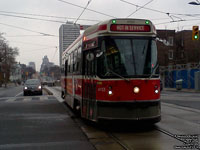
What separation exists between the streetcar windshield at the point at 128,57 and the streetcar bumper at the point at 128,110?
2.75 ft

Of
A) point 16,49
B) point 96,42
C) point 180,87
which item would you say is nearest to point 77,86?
point 96,42

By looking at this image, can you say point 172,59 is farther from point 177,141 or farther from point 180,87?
point 177,141

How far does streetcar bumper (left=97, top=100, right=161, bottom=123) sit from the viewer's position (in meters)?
8.48

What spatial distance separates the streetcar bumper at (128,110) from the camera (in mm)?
8484

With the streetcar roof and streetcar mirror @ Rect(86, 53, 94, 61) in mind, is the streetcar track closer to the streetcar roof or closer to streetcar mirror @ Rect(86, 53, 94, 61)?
streetcar mirror @ Rect(86, 53, 94, 61)

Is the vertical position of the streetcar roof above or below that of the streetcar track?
above

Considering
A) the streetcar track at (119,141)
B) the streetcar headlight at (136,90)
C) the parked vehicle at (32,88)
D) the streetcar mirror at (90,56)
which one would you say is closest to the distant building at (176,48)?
the parked vehicle at (32,88)

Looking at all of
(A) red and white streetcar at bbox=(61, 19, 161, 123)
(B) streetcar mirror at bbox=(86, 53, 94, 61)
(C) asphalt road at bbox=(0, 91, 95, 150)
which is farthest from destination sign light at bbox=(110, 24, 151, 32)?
(C) asphalt road at bbox=(0, 91, 95, 150)

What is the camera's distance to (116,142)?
24.8 ft

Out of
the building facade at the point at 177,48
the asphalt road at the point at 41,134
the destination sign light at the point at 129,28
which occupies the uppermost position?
the building facade at the point at 177,48

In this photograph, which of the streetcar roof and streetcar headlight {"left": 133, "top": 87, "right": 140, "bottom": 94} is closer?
streetcar headlight {"left": 133, "top": 87, "right": 140, "bottom": 94}

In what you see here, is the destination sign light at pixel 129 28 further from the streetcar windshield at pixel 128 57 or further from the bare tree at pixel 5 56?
the bare tree at pixel 5 56

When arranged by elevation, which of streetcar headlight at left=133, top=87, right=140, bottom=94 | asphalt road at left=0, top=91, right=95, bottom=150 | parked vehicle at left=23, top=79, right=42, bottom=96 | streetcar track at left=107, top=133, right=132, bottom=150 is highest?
streetcar headlight at left=133, top=87, right=140, bottom=94

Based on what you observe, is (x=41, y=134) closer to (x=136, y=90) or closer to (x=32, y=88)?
(x=136, y=90)
